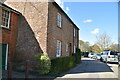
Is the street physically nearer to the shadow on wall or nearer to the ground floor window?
the shadow on wall

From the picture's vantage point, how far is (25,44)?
1222 centimetres

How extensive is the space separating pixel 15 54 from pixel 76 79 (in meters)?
5.92

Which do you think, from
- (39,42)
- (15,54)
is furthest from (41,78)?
(15,54)

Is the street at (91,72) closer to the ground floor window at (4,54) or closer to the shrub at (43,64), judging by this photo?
the shrub at (43,64)

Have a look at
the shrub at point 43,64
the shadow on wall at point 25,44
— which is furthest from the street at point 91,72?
the shadow on wall at point 25,44

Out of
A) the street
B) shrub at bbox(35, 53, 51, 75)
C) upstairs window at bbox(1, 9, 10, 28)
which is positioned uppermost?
upstairs window at bbox(1, 9, 10, 28)

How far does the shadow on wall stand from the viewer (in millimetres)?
11930

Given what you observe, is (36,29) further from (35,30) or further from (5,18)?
(5,18)

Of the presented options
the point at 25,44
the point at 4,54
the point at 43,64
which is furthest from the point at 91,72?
the point at 4,54

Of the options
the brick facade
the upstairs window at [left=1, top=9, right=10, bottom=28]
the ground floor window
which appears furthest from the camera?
the brick facade

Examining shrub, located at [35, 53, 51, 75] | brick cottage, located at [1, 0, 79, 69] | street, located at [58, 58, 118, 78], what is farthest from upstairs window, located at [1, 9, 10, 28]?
street, located at [58, 58, 118, 78]

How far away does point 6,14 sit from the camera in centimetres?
1165

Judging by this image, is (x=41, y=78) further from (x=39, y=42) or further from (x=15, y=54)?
(x=15, y=54)

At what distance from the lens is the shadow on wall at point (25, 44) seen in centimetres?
1193
